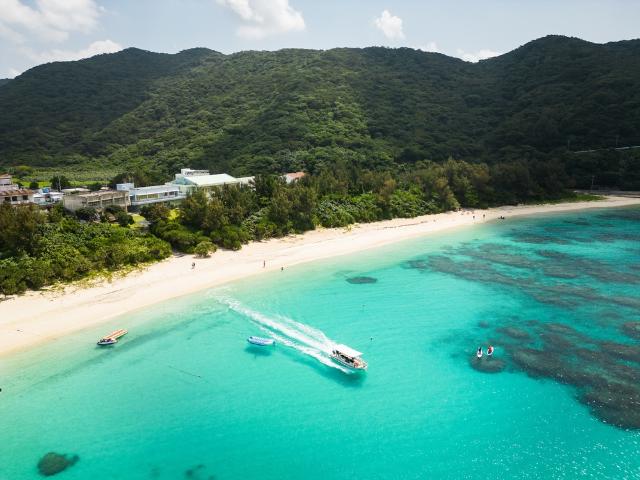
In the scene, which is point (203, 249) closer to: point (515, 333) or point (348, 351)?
point (348, 351)

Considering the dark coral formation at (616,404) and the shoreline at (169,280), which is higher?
the shoreline at (169,280)

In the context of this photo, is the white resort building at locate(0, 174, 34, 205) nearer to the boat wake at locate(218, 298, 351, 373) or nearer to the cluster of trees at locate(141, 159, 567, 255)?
the cluster of trees at locate(141, 159, 567, 255)

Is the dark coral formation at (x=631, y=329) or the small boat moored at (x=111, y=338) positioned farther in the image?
the dark coral formation at (x=631, y=329)

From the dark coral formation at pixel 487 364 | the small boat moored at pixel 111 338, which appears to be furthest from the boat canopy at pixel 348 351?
the small boat moored at pixel 111 338

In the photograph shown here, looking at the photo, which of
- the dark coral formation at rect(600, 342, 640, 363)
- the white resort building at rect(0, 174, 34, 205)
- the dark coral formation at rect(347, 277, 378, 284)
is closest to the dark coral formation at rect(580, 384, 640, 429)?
the dark coral formation at rect(600, 342, 640, 363)

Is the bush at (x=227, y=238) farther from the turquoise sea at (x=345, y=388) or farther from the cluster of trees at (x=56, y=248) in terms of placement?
the turquoise sea at (x=345, y=388)

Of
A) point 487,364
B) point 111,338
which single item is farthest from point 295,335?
point 487,364

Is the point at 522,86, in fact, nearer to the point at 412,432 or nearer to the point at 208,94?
the point at 208,94
